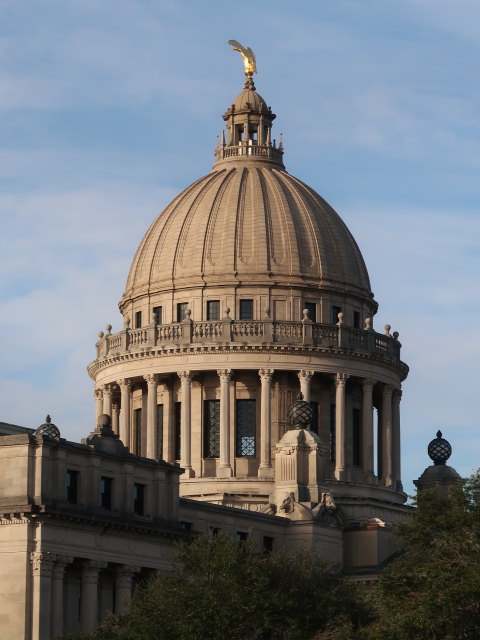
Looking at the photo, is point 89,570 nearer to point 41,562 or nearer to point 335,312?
point 41,562

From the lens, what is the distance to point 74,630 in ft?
334

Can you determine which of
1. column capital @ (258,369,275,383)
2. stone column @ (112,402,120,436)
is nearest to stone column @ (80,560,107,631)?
column capital @ (258,369,275,383)

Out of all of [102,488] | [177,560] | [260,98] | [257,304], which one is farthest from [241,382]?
[177,560]

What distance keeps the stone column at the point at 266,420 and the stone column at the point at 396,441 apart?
1018cm

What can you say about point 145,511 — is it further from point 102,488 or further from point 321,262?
point 321,262

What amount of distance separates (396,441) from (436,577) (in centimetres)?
5303

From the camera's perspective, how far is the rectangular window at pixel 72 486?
103 m

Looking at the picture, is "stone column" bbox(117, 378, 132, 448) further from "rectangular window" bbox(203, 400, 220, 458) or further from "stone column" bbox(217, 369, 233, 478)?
"stone column" bbox(217, 369, 233, 478)

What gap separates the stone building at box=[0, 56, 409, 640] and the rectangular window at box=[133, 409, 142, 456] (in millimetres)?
86

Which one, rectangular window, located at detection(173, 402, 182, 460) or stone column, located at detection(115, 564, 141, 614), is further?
rectangular window, located at detection(173, 402, 182, 460)

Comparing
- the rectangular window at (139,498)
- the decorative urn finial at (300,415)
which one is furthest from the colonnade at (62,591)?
the decorative urn finial at (300,415)

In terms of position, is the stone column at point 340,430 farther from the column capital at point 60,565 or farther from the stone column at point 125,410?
the column capital at point 60,565

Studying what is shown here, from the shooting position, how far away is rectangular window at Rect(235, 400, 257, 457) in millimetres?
133625

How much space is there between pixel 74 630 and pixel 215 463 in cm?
3235
